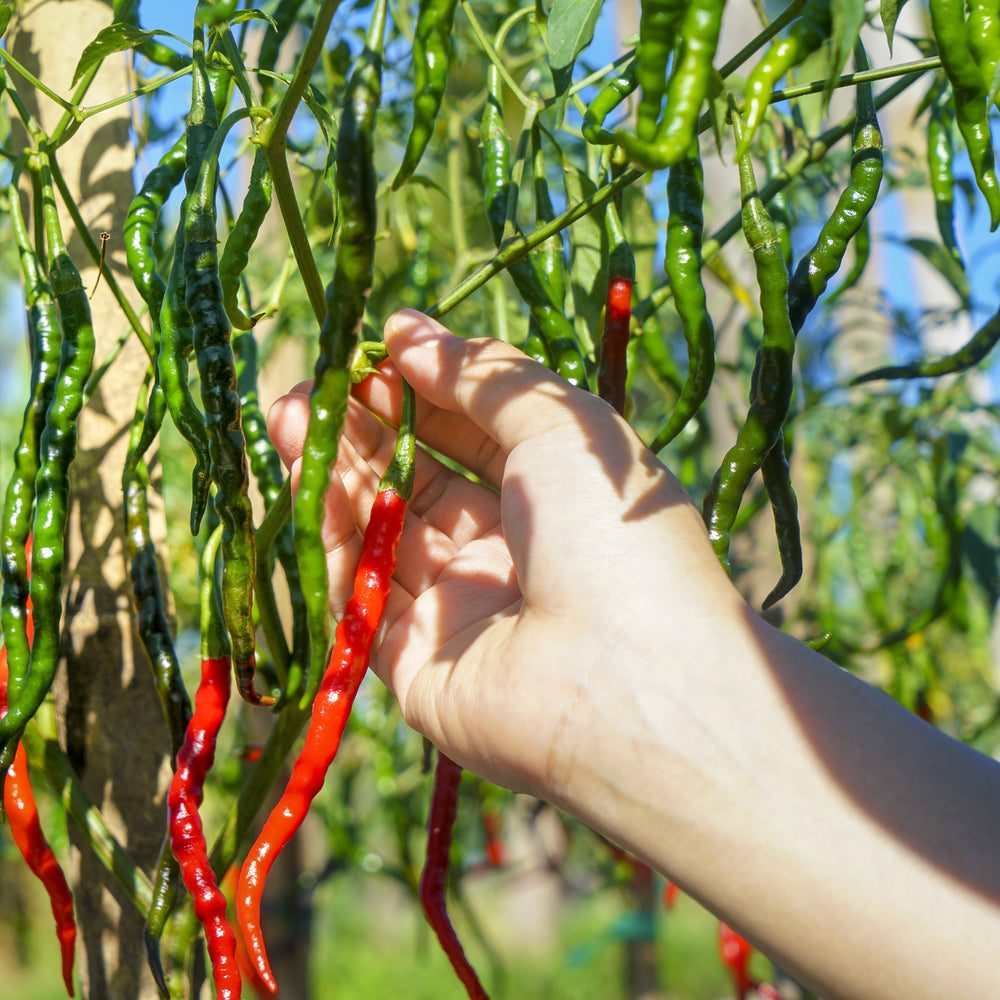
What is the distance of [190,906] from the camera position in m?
0.80

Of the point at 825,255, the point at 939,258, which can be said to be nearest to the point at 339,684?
the point at 825,255

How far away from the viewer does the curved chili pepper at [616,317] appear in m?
0.84

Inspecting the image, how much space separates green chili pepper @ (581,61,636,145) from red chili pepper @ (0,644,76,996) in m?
0.62

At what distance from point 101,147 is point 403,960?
7154 mm

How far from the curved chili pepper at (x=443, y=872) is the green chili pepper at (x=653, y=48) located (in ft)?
2.09

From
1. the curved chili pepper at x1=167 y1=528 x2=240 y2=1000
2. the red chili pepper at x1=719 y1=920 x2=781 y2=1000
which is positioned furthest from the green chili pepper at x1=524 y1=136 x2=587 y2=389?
the red chili pepper at x1=719 y1=920 x2=781 y2=1000

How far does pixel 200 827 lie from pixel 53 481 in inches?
11.9

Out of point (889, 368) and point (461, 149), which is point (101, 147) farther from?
point (889, 368)

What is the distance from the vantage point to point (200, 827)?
0.76 metres

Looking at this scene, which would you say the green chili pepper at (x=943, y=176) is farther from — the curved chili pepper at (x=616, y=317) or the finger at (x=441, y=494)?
the finger at (x=441, y=494)

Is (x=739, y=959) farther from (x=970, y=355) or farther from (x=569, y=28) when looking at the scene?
(x=569, y=28)

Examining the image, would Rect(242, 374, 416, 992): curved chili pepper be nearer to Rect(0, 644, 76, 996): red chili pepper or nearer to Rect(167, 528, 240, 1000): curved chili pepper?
Rect(167, 528, 240, 1000): curved chili pepper

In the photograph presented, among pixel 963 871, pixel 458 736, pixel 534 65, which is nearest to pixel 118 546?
A: pixel 458 736

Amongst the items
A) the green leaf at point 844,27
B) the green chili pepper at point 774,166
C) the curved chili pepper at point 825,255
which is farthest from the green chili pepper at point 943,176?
the green leaf at point 844,27
